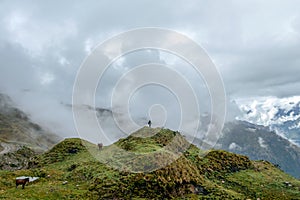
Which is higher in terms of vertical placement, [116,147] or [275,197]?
[116,147]

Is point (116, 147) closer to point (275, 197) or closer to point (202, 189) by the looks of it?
point (202, 189)

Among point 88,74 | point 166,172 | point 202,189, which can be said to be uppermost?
point 88,74

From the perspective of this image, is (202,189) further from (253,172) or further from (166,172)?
(253,172)

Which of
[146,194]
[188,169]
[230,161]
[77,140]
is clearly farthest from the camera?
[77,140]

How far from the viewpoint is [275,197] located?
42.0 meters

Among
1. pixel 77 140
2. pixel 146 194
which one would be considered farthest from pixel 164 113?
pixel 77 140

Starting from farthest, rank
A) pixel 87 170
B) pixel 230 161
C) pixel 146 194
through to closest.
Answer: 1. pixel 230 161
2. pixel 87 170
3. pixel 146 194

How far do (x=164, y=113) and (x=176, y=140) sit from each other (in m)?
18.6

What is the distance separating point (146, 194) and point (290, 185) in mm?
22627

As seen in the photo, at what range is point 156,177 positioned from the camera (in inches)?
1620

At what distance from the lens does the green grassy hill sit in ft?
131

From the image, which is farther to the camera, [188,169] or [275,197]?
[188,169]

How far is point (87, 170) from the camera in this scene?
48.8 meters

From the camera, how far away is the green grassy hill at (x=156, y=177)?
40.0 metres
